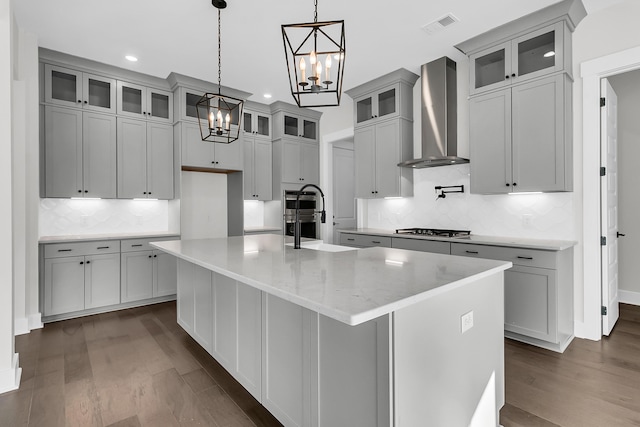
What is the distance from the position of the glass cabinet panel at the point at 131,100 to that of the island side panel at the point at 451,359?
4.64 meters

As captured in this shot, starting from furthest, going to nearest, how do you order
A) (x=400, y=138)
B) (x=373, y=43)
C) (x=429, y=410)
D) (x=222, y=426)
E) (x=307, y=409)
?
(x=400, y=138) < (x=373, y=43) < (x=222, y=426) < (x=307, y=409) < (x=429, y=410)

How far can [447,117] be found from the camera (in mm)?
4059

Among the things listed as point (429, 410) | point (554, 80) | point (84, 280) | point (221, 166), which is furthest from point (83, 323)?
point (554, 80)

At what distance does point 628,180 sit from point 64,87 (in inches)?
287

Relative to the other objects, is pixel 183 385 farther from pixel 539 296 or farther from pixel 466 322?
pixel 539 296

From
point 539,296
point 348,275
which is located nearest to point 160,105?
point 348,275

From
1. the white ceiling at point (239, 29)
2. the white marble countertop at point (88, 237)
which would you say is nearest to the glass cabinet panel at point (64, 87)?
the white ceiling at point (239, 29)

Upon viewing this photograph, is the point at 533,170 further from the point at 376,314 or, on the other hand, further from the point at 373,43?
the point at 376,314

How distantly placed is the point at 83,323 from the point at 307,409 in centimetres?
334

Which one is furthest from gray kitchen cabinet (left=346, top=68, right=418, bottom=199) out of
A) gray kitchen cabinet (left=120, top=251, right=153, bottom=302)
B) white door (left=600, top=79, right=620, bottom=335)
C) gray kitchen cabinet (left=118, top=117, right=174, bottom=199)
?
gray kitchen cabinet (left=120, top=251, right=153, bottom=302)

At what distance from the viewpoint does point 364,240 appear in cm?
457

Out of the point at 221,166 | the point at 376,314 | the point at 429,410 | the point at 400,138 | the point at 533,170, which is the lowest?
the point at 429,410

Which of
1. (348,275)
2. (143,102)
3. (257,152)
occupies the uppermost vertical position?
(143,102)

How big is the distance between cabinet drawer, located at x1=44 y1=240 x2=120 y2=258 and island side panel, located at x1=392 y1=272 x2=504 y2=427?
400 cm
